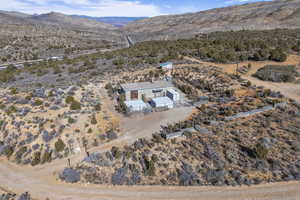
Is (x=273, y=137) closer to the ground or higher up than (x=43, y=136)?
higher up

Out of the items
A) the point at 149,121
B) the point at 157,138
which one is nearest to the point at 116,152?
the point at 157,138

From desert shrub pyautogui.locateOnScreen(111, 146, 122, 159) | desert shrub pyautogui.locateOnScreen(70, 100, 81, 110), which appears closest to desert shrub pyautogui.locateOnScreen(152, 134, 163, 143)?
desert shrub pyautogui.locateOnScreen(111, 146, 122, 159)

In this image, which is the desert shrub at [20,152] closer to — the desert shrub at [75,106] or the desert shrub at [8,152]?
the desert shrub at [8,152]

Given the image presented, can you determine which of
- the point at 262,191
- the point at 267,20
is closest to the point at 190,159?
the point at 262,191

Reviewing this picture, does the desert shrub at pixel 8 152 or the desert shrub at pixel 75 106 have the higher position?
the desert shrub at pixel 75 106

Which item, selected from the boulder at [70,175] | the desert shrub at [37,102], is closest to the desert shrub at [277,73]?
the boulder at [70,175]

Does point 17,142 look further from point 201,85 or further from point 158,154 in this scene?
point 201,85

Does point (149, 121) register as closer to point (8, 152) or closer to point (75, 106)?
point (75, 106)
